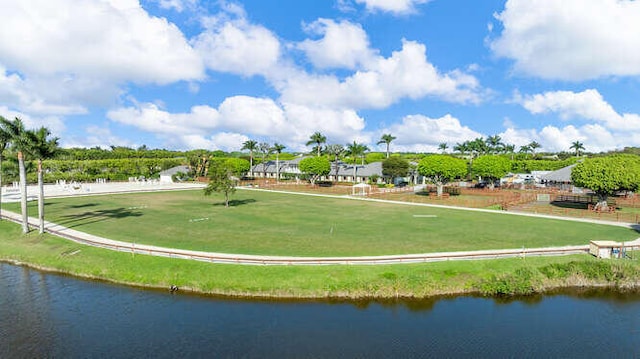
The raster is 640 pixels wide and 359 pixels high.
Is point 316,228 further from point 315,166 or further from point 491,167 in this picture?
point 491,167

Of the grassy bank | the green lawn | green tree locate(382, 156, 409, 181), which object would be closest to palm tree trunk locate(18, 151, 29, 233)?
the green lawn

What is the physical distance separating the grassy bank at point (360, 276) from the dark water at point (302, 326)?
117 cm

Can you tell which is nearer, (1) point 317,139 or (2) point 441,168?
(2) point 441,168

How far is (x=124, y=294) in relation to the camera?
2692cm

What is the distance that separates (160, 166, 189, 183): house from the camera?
117812mm

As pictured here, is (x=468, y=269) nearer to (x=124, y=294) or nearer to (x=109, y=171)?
(x=124, y=294)

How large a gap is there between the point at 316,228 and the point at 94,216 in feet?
98.9

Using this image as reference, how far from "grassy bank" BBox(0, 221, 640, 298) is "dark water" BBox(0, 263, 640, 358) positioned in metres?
1.17

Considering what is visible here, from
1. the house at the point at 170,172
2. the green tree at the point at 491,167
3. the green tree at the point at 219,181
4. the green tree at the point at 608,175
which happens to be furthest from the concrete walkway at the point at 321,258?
the house at the point at 170,172

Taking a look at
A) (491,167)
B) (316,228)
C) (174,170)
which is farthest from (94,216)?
(491,167)

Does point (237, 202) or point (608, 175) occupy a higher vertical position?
point (608, 175)

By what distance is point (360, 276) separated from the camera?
27516 millimetres

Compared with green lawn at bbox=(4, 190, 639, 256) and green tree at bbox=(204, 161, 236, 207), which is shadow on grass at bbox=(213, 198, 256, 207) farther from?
green tree at bbox=(204, 161, 236, 207)

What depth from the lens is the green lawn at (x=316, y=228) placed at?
35.5 metres
